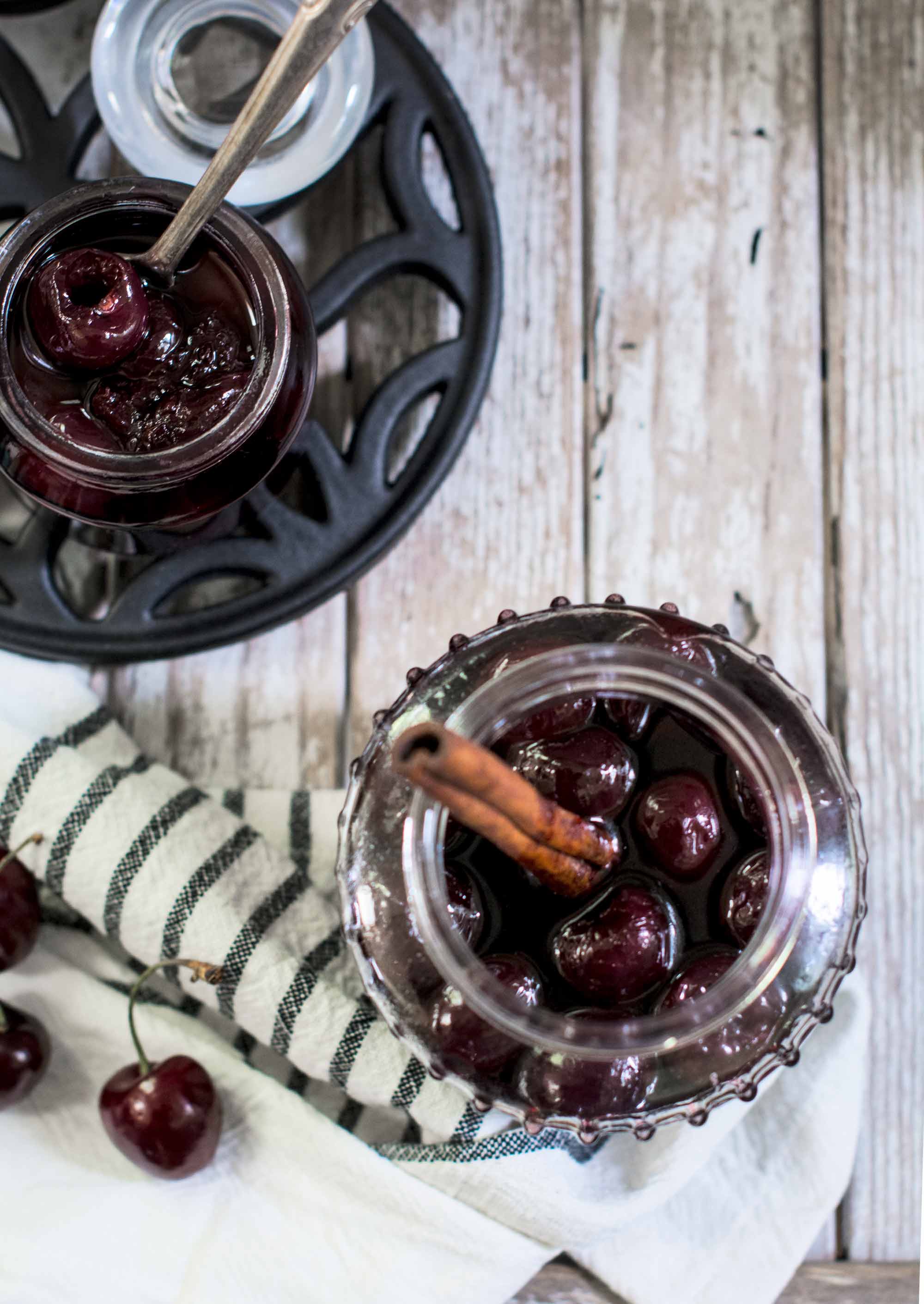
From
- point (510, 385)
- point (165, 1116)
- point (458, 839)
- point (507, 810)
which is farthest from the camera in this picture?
point (510, 385)

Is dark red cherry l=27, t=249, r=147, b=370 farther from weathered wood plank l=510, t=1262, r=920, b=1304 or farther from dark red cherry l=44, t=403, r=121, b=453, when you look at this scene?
weathered wood plank l=510, t=1262, r=920, b=1304

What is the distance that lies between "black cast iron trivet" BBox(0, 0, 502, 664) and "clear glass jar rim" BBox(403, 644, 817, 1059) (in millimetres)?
248

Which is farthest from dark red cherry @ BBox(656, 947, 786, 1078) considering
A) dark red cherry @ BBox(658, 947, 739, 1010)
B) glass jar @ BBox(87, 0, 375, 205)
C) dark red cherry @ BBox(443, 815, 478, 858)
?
glass jar @ BBox(87, 0, 375, 205)

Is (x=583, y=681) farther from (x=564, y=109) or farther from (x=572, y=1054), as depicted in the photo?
(x=564, y=109)

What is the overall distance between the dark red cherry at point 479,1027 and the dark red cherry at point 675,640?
6.0 inches

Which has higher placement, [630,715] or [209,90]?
[209,90]

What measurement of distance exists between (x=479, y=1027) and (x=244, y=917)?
8.7 inches

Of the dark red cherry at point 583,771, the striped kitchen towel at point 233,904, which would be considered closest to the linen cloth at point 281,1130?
the striped kitchen towel at point 233,904

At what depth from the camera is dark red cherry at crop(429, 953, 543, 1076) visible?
514 millimetres

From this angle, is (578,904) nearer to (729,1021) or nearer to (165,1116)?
(729,1021)

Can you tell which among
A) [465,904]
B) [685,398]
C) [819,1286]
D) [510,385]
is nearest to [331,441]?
[510,385]

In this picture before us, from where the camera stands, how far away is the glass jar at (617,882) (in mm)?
486

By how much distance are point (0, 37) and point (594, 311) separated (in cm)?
40

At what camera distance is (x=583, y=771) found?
1.70ft
